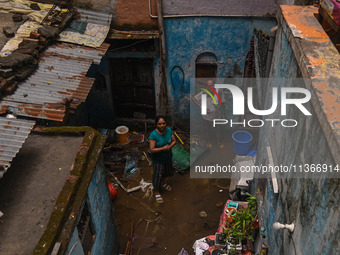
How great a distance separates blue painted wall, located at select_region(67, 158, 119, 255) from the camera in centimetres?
499

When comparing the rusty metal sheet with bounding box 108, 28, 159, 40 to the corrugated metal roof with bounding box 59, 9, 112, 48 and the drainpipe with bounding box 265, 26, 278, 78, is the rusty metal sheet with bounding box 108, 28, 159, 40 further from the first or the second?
the drainpipe with bounding box 265, 26, 278, 78

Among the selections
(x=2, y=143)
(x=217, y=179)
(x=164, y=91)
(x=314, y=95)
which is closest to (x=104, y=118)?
(x=164, y=91)

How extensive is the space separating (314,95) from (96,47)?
5.63 m

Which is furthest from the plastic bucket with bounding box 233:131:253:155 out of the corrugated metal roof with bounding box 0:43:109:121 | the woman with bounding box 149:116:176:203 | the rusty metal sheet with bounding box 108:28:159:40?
the corrugated metal roof with bounding box 0:43:109:121

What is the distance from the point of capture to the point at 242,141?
871cm

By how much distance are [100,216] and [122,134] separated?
4.37 meters

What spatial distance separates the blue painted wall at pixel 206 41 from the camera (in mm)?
8516

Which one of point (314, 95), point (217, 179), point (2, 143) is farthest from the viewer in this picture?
point (217, 179)

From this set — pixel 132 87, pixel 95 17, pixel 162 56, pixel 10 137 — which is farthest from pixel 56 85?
pixel 132 87

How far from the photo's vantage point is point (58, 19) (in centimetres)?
781

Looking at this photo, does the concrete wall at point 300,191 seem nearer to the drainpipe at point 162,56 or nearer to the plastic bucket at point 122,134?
the drainpipe at point 162,56

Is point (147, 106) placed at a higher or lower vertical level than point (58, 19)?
lower

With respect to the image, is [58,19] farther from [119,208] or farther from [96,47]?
[119,208]

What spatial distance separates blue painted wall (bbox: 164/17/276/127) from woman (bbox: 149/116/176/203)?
253 cm
